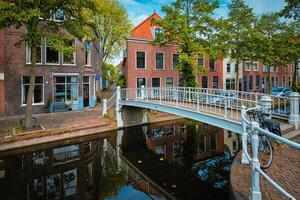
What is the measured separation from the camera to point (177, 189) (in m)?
6.34

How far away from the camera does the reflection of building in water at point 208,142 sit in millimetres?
9453

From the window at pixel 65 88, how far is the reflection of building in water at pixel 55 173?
7953mm

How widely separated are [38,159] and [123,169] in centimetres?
354

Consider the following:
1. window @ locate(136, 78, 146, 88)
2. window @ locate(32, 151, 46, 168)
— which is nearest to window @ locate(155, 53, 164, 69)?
window @ locate(136, 78, 146, 88)

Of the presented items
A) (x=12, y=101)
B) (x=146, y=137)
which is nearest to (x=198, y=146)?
(x=146, y=137)

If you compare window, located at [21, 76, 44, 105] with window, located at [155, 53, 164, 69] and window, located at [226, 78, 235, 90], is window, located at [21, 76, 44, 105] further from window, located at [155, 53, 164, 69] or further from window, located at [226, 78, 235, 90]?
window, located at [226, 78, 235, 90]

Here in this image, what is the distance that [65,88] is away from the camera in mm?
16953

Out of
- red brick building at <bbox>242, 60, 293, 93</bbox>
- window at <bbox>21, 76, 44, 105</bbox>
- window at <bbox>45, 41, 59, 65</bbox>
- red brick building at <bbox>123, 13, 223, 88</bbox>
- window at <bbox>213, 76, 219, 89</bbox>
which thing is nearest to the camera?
window at <bbox>21, 76, 44, 105</bbox>

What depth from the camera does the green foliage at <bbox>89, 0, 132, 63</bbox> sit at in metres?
24.1

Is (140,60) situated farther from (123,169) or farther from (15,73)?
(123,169)

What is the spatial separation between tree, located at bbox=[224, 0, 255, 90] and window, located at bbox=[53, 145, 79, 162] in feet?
48.1

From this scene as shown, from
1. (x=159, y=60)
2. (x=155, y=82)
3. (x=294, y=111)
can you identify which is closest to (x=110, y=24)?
(x=159, y=60)

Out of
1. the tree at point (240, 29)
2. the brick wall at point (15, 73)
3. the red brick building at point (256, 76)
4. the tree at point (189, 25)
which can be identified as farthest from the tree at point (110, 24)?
the red brick building at point (256, 76)

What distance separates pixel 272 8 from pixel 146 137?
19.0m
